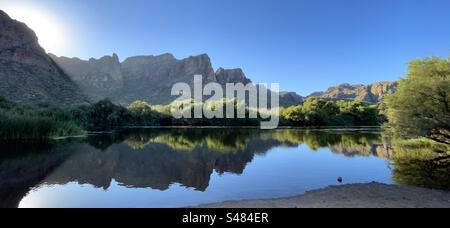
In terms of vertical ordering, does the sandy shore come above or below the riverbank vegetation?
below

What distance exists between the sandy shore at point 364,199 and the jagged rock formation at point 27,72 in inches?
3098

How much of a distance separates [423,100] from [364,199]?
14.1 m

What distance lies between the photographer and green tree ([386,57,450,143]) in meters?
20.9

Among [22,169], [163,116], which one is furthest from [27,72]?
[22,169]

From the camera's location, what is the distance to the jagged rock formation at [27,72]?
83137 mm

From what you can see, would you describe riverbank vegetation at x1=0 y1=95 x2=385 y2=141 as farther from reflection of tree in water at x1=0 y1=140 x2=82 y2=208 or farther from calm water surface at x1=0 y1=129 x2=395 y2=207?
calm water surface at x1=0 y1=129 x2=395 y2=207

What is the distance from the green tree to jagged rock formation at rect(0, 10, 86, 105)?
77693 millimetres

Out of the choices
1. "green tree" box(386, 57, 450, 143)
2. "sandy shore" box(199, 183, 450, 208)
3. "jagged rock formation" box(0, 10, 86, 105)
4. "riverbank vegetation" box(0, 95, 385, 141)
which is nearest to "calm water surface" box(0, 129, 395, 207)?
"sandy shore" box(199, 183, 450, 208)

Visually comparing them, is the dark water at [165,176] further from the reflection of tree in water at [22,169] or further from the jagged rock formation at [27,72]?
the jagged rock formation at [27,72]

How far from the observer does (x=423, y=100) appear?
885 inches

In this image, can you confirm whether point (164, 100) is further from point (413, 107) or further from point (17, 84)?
point (413, 107)

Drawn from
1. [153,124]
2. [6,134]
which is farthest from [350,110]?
[6,134]

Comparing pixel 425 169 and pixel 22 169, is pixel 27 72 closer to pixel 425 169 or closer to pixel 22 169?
pixel 22 169

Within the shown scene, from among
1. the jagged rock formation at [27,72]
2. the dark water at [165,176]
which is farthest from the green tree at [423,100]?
the jagged rock formation at [27,72]
